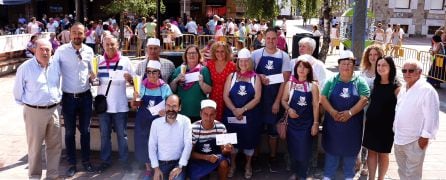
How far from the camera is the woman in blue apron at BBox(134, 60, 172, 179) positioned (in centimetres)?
557

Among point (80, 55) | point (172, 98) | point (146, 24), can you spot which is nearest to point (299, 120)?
point (172, 98)

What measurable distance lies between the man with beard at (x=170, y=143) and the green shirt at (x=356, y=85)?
169 cm

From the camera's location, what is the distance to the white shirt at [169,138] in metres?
5.24

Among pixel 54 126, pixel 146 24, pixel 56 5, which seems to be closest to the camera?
pixel 54 126

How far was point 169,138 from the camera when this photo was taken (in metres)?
5.25

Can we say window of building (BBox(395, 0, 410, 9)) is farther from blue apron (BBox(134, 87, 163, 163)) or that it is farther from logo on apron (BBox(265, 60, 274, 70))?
→ blue apron (BBox(134, 87, 163, 163))

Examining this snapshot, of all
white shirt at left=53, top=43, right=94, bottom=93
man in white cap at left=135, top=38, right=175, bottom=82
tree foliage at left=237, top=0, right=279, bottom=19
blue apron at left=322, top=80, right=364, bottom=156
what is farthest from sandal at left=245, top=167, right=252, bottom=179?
tree foliage at left=237, top=0, right=279, bottom=19

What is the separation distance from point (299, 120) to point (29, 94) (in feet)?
10.8

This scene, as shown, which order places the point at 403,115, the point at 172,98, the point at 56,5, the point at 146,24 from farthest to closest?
1. the point at 56,5
2. the point at 146,24
3. the point at 172,98
4. the point at 403,115

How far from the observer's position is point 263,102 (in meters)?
5.94

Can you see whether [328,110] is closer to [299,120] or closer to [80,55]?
[299,120]

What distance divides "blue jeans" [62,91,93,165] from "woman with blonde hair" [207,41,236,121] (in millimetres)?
1689

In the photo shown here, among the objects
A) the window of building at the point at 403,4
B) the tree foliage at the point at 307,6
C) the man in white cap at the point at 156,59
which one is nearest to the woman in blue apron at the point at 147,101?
the man in white cap at the point at 156,59

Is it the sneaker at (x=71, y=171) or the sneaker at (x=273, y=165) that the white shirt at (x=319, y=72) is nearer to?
the sneaker at (x=273, y=165)
